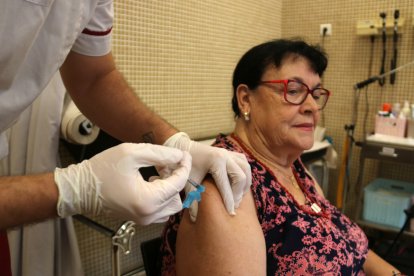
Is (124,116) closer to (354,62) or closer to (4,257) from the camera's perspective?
(4,257)

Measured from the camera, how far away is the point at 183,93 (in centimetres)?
212

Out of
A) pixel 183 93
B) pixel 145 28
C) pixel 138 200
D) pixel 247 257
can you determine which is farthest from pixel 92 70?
pixel 183 93

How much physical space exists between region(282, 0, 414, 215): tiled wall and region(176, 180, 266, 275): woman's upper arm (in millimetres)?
2038

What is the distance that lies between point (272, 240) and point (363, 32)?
2053 millimetres

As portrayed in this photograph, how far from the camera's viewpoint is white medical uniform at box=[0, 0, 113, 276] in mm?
693

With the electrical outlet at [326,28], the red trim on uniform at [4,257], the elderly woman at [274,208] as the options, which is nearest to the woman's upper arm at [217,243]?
the elderly woman at [274,208]

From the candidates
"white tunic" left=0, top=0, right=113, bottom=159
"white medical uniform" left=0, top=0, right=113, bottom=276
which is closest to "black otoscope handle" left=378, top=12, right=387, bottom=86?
"white medical uniform" left=0, top=0, right=113, bottom=276

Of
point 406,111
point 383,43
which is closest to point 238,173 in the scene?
point 406,111

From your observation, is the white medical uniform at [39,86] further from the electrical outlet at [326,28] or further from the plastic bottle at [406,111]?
the electrical outlet at [326,28]

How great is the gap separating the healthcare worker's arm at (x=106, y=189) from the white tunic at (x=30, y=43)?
8.8 inches

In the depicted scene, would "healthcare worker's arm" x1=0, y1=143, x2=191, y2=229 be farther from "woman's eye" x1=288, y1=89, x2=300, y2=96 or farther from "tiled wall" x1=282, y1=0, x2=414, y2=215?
"tiled wall" x1=282, y1=0, x2=414, y2=215

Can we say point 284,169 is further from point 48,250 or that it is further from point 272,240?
point 48,250

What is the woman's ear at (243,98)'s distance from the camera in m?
1.32

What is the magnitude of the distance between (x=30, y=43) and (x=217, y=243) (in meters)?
0.66
